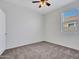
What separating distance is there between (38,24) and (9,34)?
8.41 ft

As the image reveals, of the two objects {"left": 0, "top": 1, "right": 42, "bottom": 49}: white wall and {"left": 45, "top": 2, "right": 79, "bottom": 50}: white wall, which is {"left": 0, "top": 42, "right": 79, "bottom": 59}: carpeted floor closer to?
{"left": 45, "top": 2, "right": 79, "bottom": 50}: white wall

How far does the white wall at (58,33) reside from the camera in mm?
4429

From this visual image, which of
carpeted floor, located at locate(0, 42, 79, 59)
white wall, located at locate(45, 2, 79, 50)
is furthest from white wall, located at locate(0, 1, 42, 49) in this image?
carpeted floor, located at locate(0, 42, 79, 59)

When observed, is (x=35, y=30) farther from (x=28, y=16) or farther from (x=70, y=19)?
(x=70, y=19)

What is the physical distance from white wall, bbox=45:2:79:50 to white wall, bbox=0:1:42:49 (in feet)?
2.52

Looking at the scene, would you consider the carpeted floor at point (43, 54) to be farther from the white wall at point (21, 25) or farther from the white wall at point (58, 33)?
the white wall at point (21, 25)

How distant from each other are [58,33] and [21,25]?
8.48ft

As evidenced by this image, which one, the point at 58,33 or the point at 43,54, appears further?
the point at 58,33

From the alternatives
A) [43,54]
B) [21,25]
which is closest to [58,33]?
[43,54]

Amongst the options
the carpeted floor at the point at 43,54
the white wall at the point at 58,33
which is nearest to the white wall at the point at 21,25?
the white wall at the point at 58,33

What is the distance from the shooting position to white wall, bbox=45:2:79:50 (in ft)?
14.5

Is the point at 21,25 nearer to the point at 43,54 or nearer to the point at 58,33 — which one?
the point at 58,33

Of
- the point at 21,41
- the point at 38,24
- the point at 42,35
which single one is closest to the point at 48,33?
the point at 42,35

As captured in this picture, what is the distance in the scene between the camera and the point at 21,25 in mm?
5594
